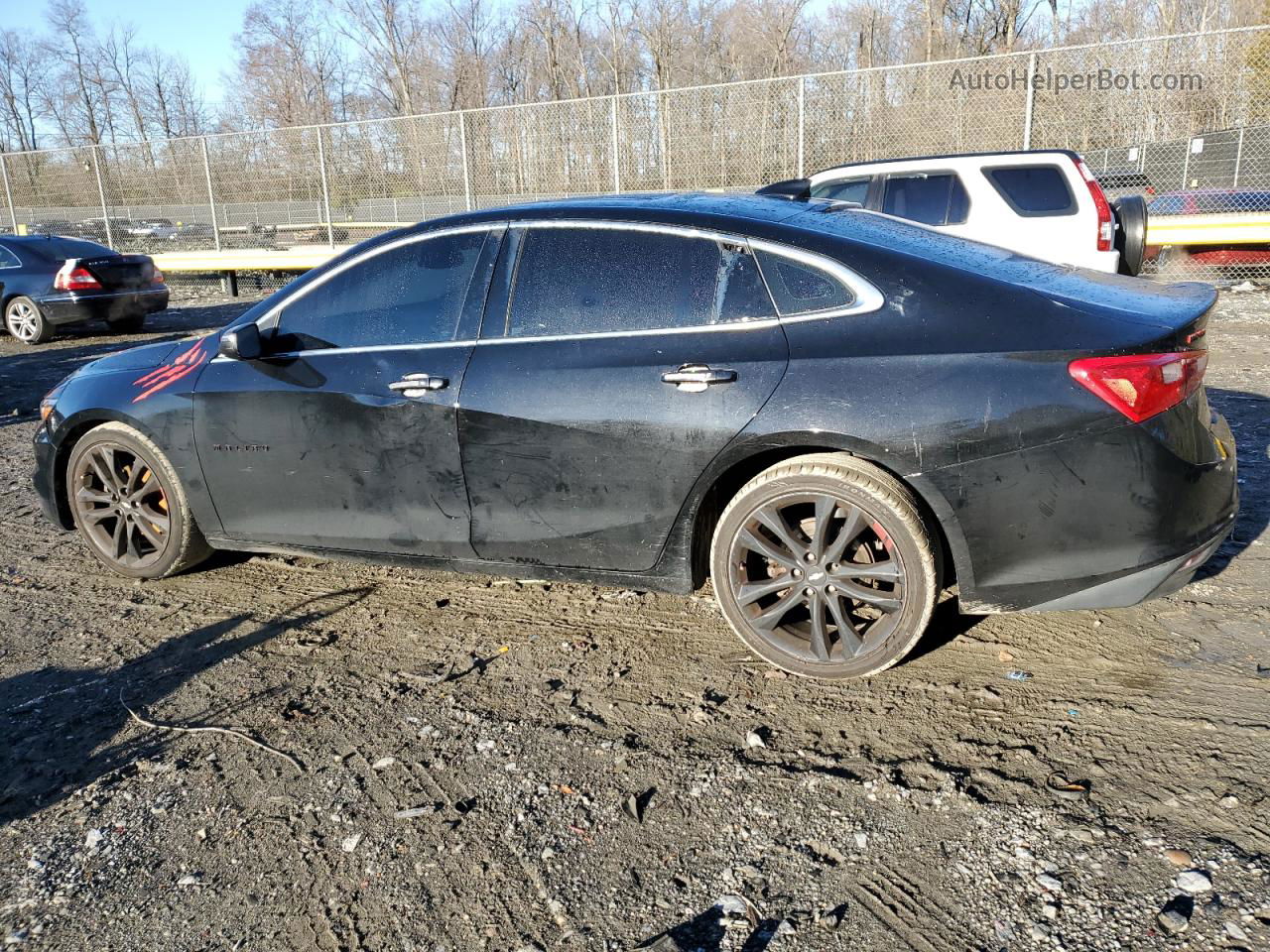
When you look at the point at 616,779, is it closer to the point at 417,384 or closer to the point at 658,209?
the point at 417,384

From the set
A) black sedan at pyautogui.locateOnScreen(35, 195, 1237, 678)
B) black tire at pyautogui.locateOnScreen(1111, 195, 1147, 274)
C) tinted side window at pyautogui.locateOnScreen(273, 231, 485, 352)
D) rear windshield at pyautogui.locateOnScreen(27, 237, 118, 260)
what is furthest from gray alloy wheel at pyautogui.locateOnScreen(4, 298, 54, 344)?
black tire at pyautogui.locateOnScreen(1111, 195, 1147, 274)

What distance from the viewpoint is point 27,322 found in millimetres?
13250

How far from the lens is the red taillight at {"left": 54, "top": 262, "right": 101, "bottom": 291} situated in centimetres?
1316

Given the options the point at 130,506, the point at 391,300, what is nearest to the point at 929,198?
the point at 391,300

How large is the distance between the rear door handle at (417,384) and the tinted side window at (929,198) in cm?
724

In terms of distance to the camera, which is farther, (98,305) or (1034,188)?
(98,305)

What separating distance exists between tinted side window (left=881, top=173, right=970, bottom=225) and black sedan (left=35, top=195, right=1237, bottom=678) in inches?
250

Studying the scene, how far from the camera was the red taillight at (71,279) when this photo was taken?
13.2 metres

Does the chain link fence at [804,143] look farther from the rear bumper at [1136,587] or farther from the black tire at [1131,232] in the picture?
the rear bumper at [1136,587]

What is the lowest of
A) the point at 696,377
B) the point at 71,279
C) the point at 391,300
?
the point at 696,377

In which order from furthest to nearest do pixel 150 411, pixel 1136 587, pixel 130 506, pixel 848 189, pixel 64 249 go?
pixel 64 249 → pixel 848 189 → pixel 130 506 → pixel 150 411 → pixel 1136 587

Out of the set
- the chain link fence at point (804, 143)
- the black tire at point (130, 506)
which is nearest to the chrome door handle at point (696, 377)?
the black tire at point (130, 506)

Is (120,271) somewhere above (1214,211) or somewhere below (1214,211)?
below

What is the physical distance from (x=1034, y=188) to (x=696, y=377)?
24.7 ft
